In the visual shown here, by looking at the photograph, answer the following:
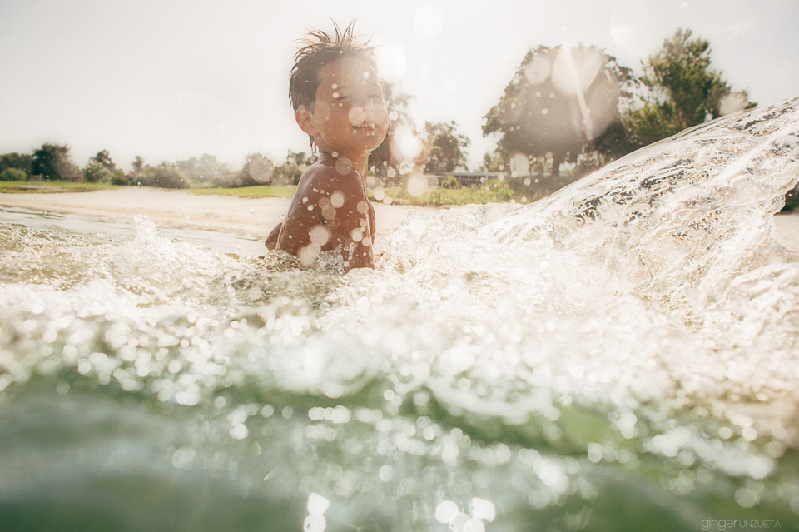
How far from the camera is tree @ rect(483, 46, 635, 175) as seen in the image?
25531 mm

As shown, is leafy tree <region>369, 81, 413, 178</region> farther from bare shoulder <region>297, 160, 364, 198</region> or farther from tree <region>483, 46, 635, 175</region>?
bare shoulder <region>297, 160, 364, 198</region>

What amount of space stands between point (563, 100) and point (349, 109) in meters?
26.4

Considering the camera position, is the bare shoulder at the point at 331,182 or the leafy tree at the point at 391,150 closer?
the bare shoulder at the point at 331,182

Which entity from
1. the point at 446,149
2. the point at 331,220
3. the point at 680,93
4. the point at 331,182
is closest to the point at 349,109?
the point at 331,182

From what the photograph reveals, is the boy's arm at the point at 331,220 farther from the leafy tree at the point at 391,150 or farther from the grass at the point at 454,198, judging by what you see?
the leafy tree at the point at 391,150

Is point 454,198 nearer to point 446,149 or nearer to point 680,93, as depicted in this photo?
point 680,93

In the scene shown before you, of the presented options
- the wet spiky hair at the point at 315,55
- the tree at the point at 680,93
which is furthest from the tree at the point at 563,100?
the wet spiky hair at the point at 315,55

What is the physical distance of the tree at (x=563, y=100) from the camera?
25531 millimetres

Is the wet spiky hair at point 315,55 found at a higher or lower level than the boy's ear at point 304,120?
higher

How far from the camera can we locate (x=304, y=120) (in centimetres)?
257

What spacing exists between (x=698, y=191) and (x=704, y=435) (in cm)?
160

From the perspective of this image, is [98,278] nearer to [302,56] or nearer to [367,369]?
[367,369]

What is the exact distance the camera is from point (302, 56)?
259 centimetres

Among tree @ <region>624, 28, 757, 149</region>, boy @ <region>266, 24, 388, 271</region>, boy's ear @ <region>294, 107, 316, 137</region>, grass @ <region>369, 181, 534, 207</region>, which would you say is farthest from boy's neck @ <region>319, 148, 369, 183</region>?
tree @ <region>624, 28, 757, 149</region>
